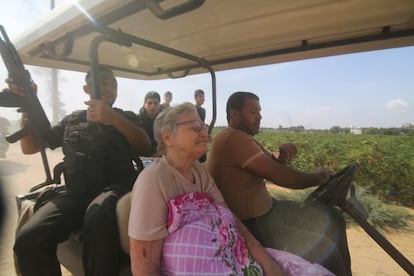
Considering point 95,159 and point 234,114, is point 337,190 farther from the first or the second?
point 95,159

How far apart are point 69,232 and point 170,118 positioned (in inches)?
40.5

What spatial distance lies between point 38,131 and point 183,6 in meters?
1.76

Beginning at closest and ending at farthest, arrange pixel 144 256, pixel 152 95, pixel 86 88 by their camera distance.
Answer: pixel 144 256 < pixel 86 88 < pixel 152 95

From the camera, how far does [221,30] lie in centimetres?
196

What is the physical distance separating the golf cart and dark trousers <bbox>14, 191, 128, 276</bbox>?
11 centimetres

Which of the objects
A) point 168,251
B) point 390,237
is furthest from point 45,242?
point 390,237

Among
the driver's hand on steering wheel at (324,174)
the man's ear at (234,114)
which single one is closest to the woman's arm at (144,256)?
the man's ear at (234,114)

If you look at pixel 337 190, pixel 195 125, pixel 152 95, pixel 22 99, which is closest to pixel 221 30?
pixel 195 125

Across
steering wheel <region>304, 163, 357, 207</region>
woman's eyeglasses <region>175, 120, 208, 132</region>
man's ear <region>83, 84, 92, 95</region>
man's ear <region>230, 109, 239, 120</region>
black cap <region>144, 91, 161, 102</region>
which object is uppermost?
black cap <region>144, 91, 161, 102</region>

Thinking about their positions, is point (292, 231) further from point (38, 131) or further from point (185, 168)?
point (38, 131)

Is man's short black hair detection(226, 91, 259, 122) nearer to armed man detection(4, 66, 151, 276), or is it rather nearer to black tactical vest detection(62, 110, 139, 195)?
armed man detection(4, 66, 151, 276)

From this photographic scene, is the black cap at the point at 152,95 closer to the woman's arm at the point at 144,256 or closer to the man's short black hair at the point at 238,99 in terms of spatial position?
the man's short black hair at the point at 238,99

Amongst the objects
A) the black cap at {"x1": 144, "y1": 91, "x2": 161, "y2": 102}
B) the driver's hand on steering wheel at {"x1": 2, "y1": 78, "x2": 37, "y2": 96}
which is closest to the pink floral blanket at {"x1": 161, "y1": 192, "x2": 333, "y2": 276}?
the driver's hand on steering wheel at {"x1": 2, "y1": 78, "x2": 37, "y2": 96}

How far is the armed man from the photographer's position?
1.51 metres
